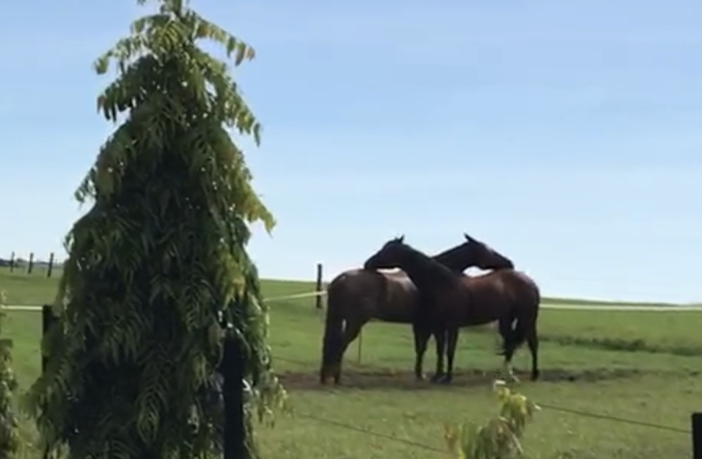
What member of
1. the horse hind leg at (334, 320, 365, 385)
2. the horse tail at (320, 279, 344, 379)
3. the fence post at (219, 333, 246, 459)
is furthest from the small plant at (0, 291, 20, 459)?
the horse hind leg at (334, 320, 365, 385)

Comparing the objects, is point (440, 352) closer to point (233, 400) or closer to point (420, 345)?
point (420, 345)

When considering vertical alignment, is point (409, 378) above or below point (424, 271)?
below

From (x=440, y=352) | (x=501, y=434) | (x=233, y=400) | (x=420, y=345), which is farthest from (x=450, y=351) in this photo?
(x=501, y=434)

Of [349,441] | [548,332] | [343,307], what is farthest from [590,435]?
[548,332]

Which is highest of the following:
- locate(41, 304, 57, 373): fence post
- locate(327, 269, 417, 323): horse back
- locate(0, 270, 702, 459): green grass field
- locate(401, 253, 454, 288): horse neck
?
locate(401, 253, 454, 288): horse neck

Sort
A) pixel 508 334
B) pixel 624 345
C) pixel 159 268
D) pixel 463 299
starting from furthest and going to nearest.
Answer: pixel 624 345 → pixel 508 334 → pixel 463 299 → pixel 159 268

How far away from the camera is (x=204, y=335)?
5.66m

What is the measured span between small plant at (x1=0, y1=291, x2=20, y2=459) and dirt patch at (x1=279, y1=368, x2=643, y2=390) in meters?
9.73

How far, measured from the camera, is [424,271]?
63.6 feet

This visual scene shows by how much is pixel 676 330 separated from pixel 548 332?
2622 mm

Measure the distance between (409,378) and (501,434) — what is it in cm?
1518

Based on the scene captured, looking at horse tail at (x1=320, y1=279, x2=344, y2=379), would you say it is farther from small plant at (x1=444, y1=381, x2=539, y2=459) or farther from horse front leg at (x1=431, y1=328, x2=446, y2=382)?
small plant at (x1=444, y1=381, x2=539, y2=459)

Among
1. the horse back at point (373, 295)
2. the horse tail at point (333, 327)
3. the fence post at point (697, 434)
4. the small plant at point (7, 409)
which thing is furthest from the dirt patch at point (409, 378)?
the fence post at point (697, 434)

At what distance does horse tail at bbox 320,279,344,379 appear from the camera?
1851 cm
